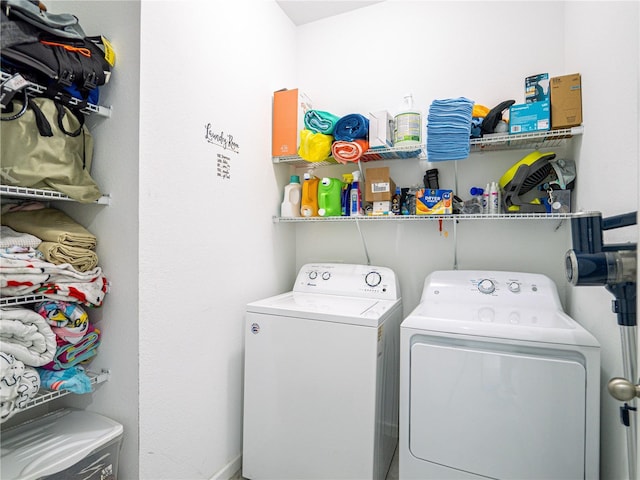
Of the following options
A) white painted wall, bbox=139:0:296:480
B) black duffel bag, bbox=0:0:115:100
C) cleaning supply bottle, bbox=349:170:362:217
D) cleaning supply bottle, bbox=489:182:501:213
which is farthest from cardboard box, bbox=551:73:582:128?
black duffel bag, bbox=0:0:115:100

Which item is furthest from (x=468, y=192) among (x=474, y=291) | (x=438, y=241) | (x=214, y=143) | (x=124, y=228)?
(x=124, y=228)

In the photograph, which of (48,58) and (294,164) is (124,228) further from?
(294,164)

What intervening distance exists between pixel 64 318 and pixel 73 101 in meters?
0.78

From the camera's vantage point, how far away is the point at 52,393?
1203 mm

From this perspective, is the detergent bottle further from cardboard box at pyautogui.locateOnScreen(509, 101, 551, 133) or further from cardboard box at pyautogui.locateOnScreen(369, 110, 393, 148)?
cardboard box at pyautogui.locateOnScreen(509, 101, 551, 133)

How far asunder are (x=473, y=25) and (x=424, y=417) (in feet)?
7.20

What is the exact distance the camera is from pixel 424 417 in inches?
57.1

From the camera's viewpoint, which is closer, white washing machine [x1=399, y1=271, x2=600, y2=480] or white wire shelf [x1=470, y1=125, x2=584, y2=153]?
white washing machine [x1=399, y1=271, x2=600, y2=480]

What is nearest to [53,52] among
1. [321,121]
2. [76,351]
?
[76,351]

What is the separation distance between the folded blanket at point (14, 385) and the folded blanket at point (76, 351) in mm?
89

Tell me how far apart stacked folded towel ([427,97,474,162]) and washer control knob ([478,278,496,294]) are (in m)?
0.67

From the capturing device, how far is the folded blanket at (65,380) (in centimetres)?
120

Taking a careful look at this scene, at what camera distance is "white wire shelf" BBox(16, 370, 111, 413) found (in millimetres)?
1145

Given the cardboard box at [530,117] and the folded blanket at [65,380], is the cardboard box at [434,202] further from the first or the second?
the folded blanket at [65,380]
